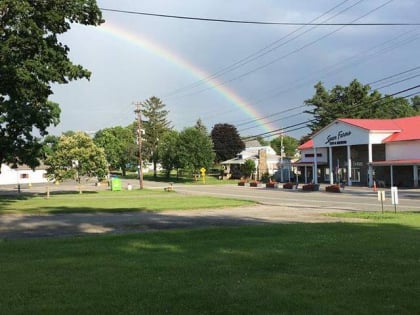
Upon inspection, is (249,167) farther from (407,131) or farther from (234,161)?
(407,131)

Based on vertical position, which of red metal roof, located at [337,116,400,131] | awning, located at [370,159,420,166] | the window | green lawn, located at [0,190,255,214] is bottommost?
green lawn, located at [0,190,255,214]

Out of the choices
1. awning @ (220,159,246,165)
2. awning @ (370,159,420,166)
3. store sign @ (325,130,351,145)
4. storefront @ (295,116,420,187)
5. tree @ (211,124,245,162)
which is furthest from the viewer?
tree @ (211,124,245,162)

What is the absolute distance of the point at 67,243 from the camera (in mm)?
13766

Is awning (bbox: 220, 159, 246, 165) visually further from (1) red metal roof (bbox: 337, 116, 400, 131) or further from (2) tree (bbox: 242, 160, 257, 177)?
(1) red metal roof (bbox: 337, 116, 400, 131)

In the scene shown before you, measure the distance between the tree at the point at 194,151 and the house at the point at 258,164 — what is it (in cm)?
863

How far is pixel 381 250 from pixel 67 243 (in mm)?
7755

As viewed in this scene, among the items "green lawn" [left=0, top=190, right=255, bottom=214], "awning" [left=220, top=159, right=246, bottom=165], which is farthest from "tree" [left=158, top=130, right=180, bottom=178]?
"green lawn" [left=0, top=190, right=255, bottom=214]

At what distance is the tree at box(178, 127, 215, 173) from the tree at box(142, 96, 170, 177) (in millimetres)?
25238

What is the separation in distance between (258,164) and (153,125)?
152 feet

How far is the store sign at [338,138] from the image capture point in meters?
75.2

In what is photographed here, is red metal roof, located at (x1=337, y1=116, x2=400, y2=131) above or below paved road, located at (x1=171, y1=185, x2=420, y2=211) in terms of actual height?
above

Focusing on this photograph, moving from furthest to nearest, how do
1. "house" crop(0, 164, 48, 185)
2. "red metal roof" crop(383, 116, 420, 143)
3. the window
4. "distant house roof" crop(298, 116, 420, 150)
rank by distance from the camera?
"house" crop(0, 164, 48, 185), the window, "distant house roof" crop(298, 116, 420, 150), "red metal roof" crop(383, 116, 420, 143)

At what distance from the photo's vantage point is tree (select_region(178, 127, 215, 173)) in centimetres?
10656

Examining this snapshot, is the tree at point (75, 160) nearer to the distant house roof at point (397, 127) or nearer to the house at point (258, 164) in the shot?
the distant house roof at point (397, 127)
